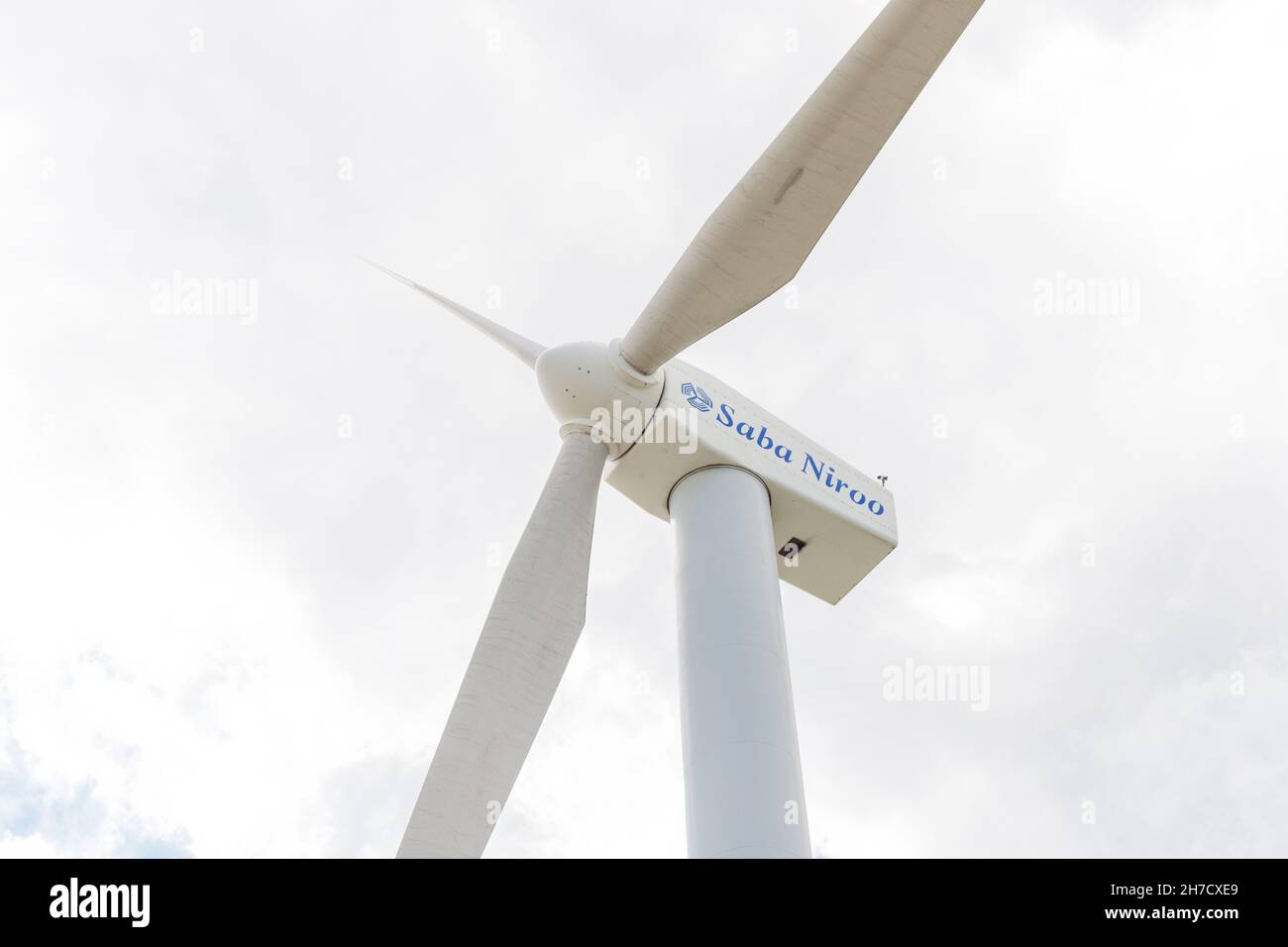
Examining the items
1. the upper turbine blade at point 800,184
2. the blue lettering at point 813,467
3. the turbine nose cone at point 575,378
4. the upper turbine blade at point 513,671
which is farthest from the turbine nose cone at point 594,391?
the blue lettering at point 813,467

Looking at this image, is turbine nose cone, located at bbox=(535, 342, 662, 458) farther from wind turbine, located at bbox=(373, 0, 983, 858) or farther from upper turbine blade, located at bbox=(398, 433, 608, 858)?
upper turbine blade, located at bbox=(398, 433, 608, 858)

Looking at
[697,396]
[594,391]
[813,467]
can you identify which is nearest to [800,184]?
[697,396]

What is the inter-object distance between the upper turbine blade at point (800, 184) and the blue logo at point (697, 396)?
0.77 m

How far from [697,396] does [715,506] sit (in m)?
1.52

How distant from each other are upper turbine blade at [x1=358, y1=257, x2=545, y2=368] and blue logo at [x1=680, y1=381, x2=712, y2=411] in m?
1.86

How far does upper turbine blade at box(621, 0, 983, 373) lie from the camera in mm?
9891

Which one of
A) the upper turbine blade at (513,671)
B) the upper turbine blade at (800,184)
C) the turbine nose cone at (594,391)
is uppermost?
the upper turbine blade at (800,184)

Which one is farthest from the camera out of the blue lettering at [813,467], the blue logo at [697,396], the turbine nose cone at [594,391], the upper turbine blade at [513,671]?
the blue lettering at [813,467]

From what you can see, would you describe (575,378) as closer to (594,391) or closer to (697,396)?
(594,391)

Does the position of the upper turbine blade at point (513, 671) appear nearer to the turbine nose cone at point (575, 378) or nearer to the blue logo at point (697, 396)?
the turbine nose cone at point (575, 378)

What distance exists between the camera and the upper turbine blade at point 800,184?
32.4 feet

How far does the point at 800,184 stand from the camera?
1073 cm

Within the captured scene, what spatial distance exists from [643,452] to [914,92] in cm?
478
